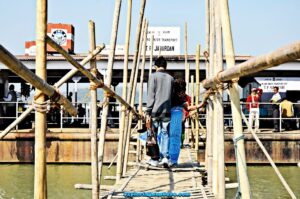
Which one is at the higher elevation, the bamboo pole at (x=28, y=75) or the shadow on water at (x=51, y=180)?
the bamboo pole at (x=28, y=75)

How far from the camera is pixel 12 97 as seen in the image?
57.3 ft

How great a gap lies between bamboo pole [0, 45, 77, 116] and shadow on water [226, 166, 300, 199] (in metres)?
7.53

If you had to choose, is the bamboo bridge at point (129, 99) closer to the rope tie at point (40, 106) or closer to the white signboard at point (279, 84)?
the rope tie at point (40, 106)

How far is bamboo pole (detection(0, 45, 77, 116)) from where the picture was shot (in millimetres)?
2121

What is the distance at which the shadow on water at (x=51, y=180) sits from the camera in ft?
33.8

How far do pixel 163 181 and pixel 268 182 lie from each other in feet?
20.8

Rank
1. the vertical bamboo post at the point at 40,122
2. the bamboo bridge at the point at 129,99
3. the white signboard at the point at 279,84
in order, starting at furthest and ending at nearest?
the white signboard at the point at 279,84 → the vertical bamboo post at the point at 40,122 → the bamboo bridge at the point at 129,99

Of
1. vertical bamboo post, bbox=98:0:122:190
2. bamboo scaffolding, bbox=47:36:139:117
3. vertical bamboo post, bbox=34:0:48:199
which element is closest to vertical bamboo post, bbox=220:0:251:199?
bamboo scaffolding, bbox=47:36:139:117

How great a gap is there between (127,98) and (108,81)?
6.89 feet

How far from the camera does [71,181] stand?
39.3 feet

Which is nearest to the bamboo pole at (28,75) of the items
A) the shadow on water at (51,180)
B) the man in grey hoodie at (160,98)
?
the man in grey hoodie at (160,98)

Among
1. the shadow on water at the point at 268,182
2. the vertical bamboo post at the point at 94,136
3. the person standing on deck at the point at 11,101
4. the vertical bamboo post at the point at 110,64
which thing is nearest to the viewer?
the vertical bamboo post at the point at 94,136

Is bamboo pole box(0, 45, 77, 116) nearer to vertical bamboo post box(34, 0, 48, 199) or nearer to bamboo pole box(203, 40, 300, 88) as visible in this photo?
vertical bamboo post box(34, 0, 48, 199)

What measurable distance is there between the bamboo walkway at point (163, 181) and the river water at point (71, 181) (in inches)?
125
